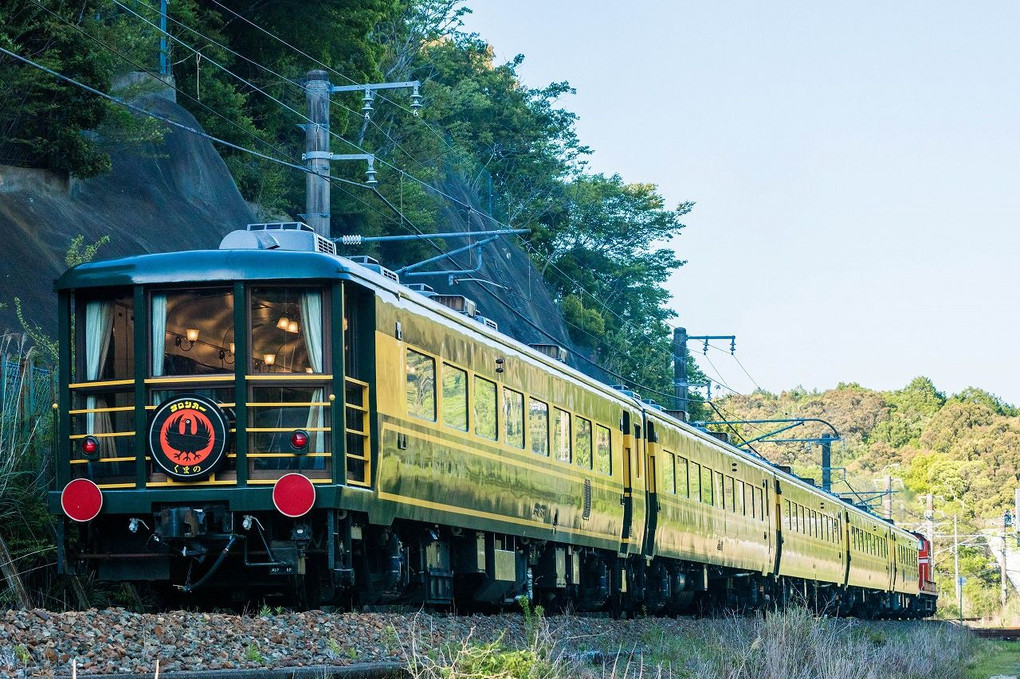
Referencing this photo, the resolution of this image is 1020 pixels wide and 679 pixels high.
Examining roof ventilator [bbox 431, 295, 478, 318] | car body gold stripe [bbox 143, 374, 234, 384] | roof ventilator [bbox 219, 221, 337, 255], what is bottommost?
car body gold stripe [bbox 143, 374, 234, 384]

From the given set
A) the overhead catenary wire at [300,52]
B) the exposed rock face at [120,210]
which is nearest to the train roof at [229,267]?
the exposed rock face at [120,210]

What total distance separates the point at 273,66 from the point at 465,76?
22.8m

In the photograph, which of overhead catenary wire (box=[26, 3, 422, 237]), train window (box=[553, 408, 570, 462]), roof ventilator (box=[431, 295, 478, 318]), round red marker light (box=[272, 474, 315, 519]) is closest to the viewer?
round red marker light (box=[272, 474, 315, 519])

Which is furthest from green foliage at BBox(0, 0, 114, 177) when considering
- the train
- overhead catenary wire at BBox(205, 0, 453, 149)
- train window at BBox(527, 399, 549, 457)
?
the train

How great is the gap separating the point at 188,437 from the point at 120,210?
16.4 metres

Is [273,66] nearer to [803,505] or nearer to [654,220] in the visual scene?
[803,505]

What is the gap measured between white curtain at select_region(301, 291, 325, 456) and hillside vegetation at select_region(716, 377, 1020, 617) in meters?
72.6

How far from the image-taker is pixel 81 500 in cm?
1186

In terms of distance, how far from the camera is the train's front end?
11.7 meters

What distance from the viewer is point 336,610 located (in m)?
12.9

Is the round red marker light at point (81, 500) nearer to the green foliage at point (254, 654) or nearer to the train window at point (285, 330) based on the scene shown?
the train window at point (285, 330)

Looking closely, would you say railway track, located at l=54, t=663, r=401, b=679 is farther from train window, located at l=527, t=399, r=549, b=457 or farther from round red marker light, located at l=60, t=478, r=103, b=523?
train window, located at l=527, t=399, r=549, b=457

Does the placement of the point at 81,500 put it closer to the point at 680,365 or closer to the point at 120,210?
the point at 120,210

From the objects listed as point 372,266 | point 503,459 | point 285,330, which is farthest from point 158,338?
point 503,459
